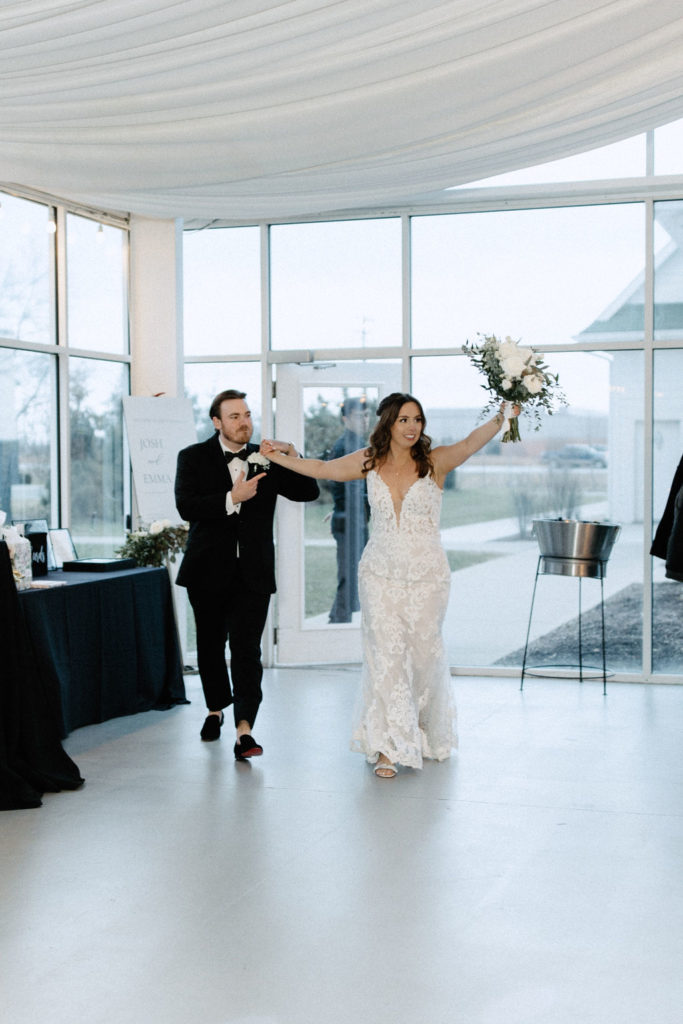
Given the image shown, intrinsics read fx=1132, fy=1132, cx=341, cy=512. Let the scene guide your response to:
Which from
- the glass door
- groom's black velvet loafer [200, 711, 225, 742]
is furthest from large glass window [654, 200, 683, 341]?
groom's black velvet loafer [200, 711, 225, 742]

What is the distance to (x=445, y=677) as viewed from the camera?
5.55 meters

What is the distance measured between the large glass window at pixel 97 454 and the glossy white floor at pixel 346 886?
2.41m

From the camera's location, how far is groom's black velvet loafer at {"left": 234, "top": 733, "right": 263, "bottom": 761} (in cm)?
555

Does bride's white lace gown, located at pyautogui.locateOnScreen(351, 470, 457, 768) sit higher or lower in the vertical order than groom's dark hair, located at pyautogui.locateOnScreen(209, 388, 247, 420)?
lower

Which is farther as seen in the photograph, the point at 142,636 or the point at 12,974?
the point at 142,636

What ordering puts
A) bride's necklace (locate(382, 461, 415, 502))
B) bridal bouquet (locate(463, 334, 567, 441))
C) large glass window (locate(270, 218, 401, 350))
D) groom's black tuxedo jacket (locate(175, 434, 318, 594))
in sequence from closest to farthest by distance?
bridal bouquet (locate(463, 334, 567, 441)) < bride's necklace (locate(382, 461, 415, 502)) < groom's black tuxedo jacket (locate(175, 434, 318, 594)) < large glass window (locate(270, 218, 401, 350))

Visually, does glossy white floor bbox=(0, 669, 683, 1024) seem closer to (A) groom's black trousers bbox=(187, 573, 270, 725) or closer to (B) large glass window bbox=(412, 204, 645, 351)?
(A) groom's black trousers bbox=(187, 573, 270, 725)

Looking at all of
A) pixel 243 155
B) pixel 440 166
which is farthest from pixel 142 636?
pixel 440 166

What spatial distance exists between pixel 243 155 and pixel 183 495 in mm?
1819

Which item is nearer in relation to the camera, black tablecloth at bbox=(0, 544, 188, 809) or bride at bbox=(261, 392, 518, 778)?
black tablecloth at bbox=(0, 544, 188, 809)

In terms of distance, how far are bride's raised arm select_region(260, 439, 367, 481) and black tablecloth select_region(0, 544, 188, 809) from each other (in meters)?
1.33

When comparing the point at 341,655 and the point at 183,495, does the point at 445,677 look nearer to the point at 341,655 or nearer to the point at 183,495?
the point at 183,495

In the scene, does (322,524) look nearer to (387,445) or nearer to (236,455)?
(236,455)

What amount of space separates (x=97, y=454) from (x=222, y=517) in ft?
9.67
